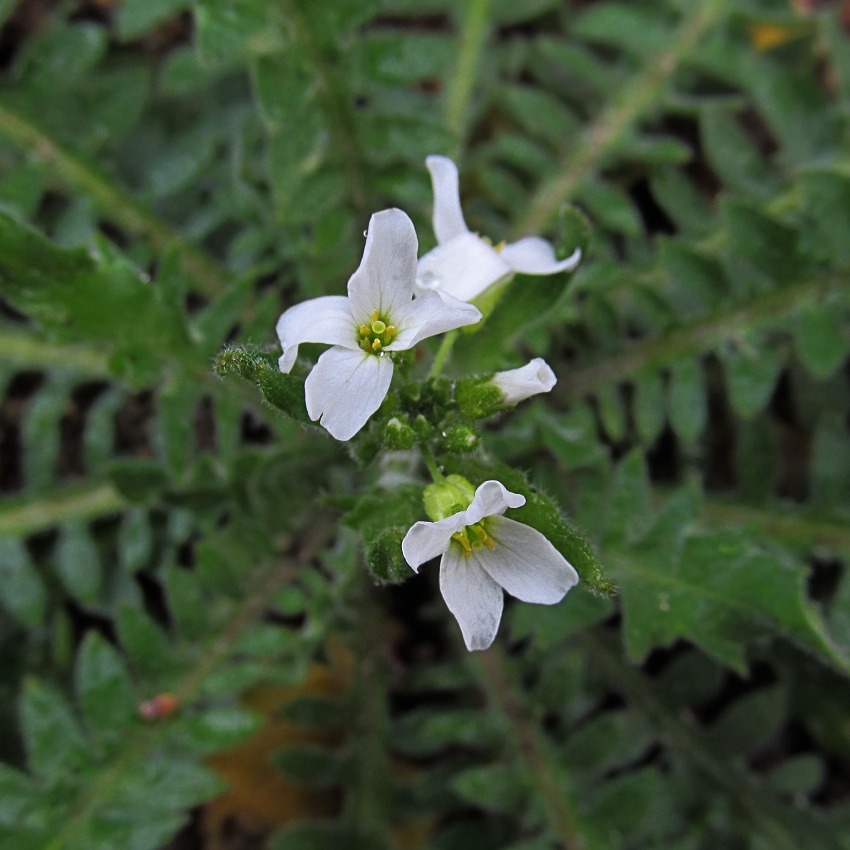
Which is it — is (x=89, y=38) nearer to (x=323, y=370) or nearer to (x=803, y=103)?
(x=323, y=370)

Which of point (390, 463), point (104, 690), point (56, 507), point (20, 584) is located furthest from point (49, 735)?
point (390, 463)

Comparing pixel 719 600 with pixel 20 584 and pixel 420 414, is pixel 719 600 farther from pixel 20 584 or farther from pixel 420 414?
pixel 20 584

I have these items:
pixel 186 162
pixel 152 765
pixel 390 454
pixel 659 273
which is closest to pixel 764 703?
pixel 659 273

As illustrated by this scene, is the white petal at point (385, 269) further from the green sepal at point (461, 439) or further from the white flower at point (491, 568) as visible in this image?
the white flower at point (491, 568)

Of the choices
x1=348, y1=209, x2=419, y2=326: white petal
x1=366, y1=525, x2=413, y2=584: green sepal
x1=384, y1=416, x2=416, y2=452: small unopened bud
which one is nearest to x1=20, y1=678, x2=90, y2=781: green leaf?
x1=366, y1=525, x2=413, y2=584: green sepal

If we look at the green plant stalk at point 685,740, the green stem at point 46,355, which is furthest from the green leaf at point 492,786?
the green stem at point 46,355
